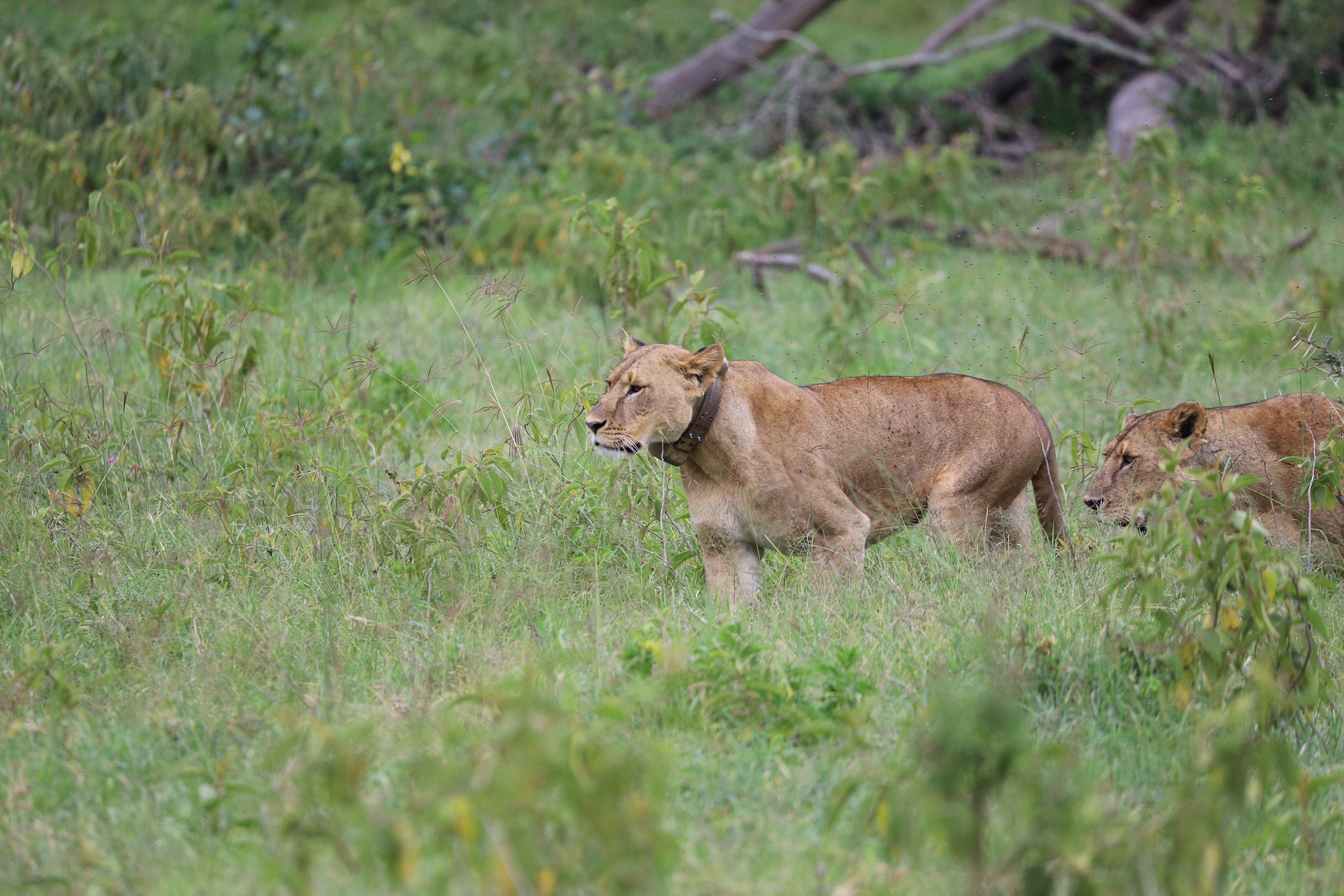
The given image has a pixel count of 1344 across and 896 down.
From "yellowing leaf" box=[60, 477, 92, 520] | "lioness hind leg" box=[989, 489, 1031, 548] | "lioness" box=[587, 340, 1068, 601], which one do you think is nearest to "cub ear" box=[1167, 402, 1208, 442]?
"lioness" box=[587, 340, 1068, 601]

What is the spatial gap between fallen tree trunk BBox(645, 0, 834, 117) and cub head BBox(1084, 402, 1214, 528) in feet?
27.0

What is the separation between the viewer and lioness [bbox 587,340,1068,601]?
4395mm

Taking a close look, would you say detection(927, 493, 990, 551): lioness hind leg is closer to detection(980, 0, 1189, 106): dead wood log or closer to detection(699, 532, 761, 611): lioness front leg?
detection(699, 532, 761, 611): lioness front leg

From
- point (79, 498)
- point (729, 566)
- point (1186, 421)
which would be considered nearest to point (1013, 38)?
point (1186, 421)

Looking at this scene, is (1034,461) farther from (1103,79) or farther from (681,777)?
(1103,79)

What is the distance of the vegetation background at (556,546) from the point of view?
266 cm

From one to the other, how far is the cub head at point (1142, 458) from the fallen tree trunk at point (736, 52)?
8220 millimetres

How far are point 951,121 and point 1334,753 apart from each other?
32.6 feet

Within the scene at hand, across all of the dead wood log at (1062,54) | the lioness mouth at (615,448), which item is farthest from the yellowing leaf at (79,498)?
the dead wood log at (1062,54)

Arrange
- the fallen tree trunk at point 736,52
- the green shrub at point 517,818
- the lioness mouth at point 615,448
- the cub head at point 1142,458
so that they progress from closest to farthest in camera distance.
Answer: the green shrub at point 517,818 → the lioness mouth at point 615,448 → the cub head at point 1142,458 → the fallen tree trunk at point 736,52

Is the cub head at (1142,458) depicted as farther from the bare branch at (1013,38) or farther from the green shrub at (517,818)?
the bare branch at (1013,38)

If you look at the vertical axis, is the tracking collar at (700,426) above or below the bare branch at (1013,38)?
above

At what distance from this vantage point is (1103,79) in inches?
470

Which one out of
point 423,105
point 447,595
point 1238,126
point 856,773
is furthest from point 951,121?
point 856,773
